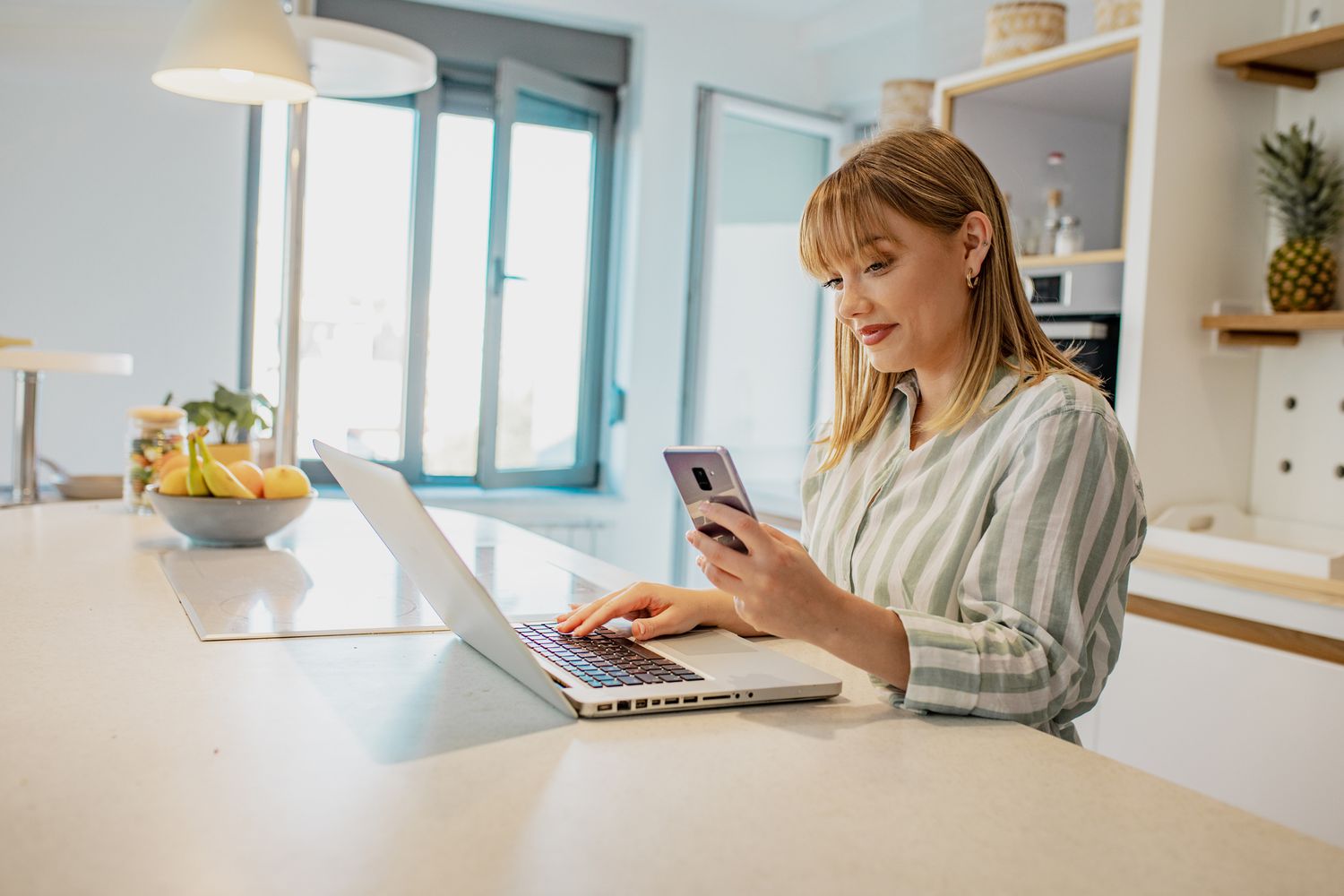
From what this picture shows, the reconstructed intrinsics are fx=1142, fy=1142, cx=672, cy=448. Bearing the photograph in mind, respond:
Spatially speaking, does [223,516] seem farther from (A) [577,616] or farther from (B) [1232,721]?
(B) [1232,721]

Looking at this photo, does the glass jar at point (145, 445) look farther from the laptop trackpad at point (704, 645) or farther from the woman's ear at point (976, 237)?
the woman's ear at point (976, 237)

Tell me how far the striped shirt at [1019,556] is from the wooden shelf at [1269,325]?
4.63 ft

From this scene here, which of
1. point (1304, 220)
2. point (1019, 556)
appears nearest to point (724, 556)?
point (1019, 556)

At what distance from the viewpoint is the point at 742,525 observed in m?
0.97

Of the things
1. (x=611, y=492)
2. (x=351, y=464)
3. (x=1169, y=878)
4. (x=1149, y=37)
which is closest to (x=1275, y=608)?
(x=1149, y=37)

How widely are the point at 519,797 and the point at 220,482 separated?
46.3 inches

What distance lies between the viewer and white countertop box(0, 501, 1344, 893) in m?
0.66

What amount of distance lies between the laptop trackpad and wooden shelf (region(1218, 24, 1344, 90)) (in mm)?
1882

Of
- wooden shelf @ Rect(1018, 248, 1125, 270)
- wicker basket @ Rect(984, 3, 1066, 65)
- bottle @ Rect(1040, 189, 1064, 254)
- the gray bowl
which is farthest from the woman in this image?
wicker basket @ Rect(984, 3, 1066, 65)

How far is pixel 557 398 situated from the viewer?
14.4 ft

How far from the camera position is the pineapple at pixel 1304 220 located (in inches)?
95.0

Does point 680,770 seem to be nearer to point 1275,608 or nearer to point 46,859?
point 46,859

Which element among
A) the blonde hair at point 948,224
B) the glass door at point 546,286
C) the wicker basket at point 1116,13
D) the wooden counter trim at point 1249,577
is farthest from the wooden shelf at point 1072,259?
the glass door at point 546,286

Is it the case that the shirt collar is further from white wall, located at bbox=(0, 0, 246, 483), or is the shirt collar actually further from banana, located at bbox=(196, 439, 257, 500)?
white wall, located at bbox=(0, 0, 246, 483)
